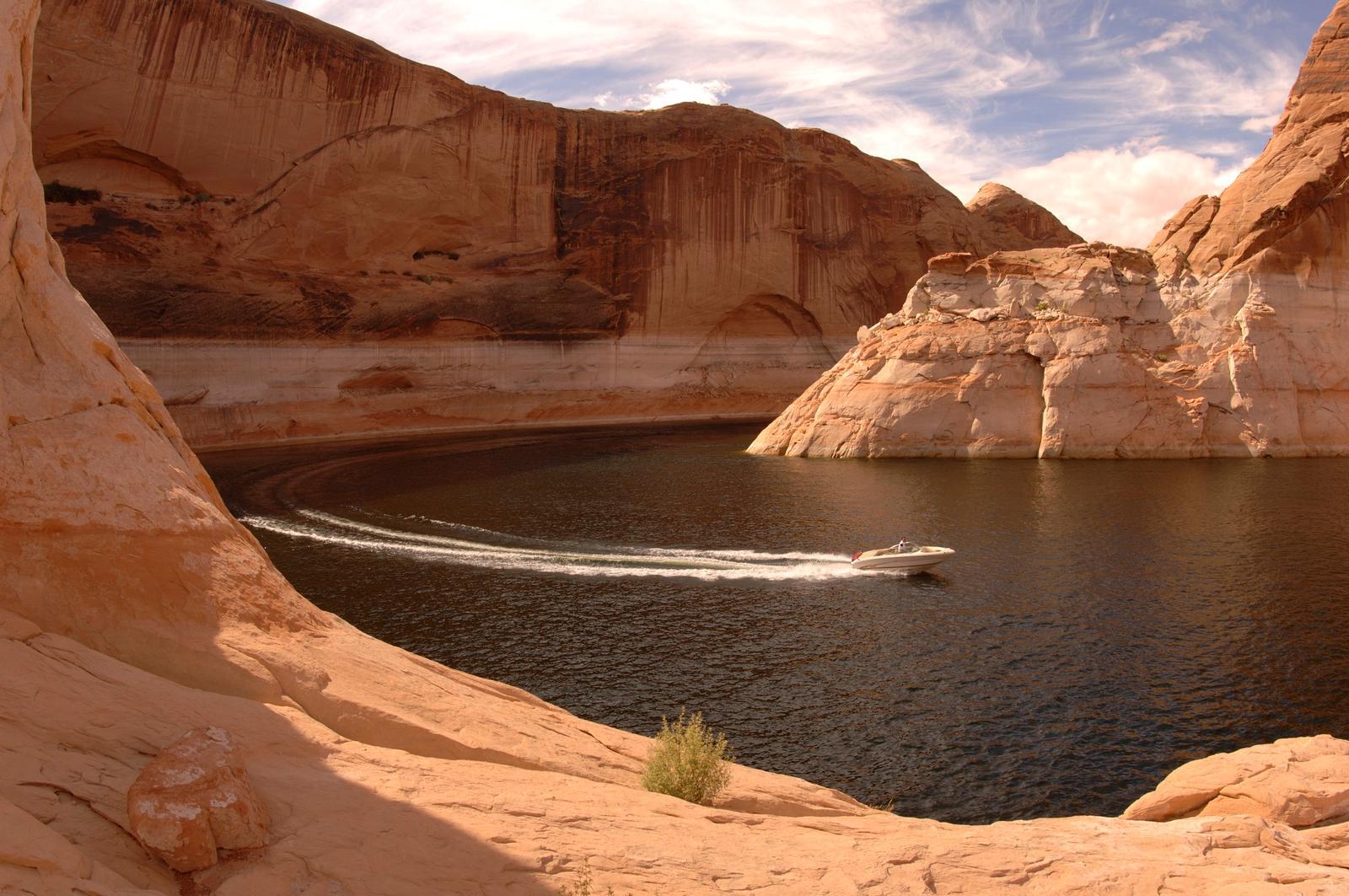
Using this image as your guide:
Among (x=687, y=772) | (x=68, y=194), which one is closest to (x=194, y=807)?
(x=687, y=772)

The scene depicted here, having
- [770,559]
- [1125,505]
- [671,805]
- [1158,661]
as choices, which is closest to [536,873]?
[671,805]

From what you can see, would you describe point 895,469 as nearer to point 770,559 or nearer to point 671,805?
point 770,559

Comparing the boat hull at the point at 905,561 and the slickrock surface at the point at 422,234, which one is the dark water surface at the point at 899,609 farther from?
the slickrock surface at the point at 422,234

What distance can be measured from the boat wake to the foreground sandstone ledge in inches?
512

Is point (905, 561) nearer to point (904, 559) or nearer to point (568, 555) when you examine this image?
point (904, 559)

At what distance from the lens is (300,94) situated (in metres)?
59.8

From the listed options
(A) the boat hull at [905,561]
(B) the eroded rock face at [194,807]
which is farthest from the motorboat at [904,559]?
(B) the eroded rock face at [194,807]

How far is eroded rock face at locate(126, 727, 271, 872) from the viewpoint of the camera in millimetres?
5367

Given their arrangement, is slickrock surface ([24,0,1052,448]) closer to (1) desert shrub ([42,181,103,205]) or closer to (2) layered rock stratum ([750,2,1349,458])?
(1) desert shrub ([42,181,103,205])

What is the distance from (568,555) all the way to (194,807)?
66.2ft

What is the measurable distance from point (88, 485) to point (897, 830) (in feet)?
26.3

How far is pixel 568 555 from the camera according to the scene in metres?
25.7

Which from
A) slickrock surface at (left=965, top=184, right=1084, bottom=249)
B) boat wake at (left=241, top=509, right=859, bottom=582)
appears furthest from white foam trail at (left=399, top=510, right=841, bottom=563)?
slickrock surface at (left=965, top=184, right=1084, bottom=249)

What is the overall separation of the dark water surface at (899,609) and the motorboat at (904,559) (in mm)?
404
